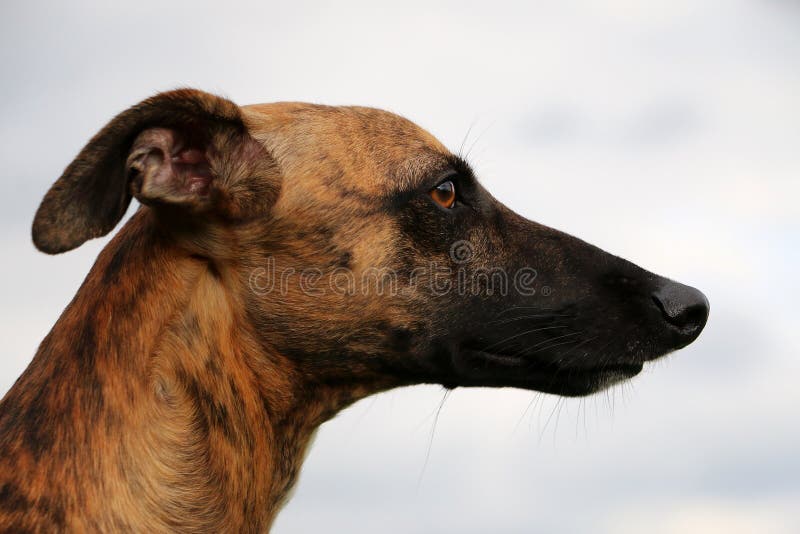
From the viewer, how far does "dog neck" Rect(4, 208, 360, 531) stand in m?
3.92

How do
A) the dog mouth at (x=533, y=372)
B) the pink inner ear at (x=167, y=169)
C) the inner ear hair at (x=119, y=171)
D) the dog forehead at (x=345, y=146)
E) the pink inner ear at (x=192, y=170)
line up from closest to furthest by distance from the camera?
the inner ear hair at (x=119, y=171)
the pink inner ear at (x=167, y=169)
the pink inner ear at (x=192, y=170)
the dog forehead at (x=345, y=146)
the dog mouth at (x=533, y=372)

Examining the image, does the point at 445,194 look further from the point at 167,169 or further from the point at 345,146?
the point at 167,169

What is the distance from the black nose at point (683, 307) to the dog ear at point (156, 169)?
2135 millimetres

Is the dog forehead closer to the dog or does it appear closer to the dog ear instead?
the dog

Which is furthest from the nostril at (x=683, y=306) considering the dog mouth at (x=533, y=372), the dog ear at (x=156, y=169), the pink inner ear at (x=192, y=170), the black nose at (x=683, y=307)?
the pink inner ear at (x=192, y=170)

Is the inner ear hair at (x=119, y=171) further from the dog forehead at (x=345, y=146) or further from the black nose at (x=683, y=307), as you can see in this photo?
the black nose at (x=683, y=307)

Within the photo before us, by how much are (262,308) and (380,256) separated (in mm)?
655

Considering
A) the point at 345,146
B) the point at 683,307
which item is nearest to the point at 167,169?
the point at 345,146

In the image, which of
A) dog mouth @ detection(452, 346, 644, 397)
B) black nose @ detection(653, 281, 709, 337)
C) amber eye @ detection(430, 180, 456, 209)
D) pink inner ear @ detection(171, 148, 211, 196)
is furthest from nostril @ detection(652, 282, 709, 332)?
pink inner ear @ detection(171, 148, 211, 196)

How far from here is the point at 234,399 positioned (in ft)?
14.1

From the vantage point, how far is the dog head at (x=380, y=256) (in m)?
4.42

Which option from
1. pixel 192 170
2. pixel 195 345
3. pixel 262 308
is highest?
pixel 192 170

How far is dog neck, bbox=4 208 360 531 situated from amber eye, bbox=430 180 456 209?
117 centimetres

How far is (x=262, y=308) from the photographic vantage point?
4.45 meters
